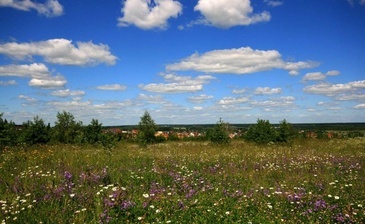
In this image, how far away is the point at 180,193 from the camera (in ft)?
22.2

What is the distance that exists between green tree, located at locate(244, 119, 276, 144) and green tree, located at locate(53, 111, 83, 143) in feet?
64.4

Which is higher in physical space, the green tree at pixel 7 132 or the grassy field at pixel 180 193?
the green tree at pixel 7 132

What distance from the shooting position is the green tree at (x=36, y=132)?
96.9 ft

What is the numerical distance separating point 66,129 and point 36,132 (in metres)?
5.92

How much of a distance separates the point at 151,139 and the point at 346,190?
3864cm

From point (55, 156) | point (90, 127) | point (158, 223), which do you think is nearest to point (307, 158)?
point (158, 223)

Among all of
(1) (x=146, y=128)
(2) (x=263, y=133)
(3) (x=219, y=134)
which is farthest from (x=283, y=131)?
(1) (x=146, y=128)

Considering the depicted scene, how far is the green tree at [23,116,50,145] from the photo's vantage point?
2953 cm

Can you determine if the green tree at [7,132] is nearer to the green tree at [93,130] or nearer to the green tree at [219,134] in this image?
the green tree at [93,130]

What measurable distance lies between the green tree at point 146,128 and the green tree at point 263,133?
1610cm

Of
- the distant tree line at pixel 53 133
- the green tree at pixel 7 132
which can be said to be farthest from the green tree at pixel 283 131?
the green tree at pixel 7 132

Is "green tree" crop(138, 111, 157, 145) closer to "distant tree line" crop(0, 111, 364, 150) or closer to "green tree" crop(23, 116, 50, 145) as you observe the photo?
"distant tree line" crop(0, 111, 364, 150)

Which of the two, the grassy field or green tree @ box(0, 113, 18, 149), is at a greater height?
green tree @ box(0, 113, 18, 149)

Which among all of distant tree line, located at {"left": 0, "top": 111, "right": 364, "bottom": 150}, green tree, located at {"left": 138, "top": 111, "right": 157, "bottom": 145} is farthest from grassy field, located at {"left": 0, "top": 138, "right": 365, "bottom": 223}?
green tree, located at {"left": 138, "top": 111, "right": 157, "bottom": 145}
